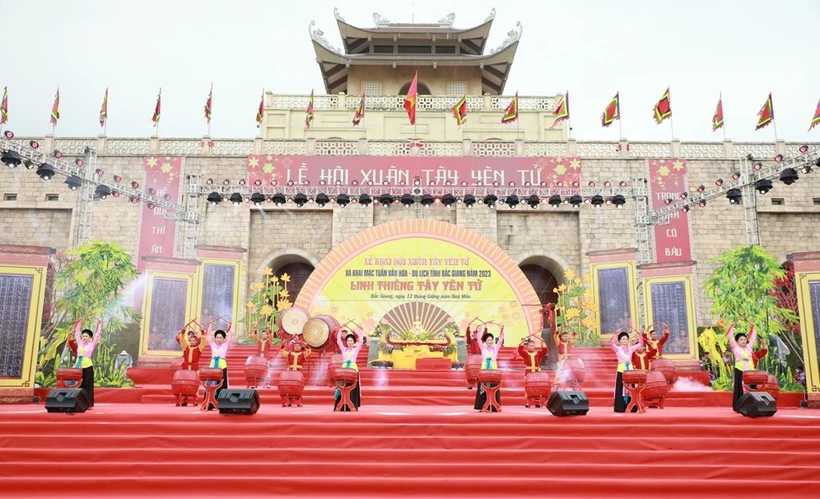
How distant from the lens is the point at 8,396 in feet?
25.1

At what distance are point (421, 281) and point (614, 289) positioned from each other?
14.3ft

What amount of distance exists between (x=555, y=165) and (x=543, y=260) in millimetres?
2761

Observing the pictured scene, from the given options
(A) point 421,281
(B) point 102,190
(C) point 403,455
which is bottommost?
(C) point 403,455

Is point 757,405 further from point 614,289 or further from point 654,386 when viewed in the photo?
point 614,289

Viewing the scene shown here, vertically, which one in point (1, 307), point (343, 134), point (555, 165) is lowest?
point (1, 307)

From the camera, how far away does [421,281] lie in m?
13.9

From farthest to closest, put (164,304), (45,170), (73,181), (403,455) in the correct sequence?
(164,304) < (73,181) < (45,170) < (403,455)

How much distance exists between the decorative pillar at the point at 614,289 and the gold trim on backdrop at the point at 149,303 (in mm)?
8707

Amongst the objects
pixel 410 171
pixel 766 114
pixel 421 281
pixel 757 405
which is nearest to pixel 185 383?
pixel 757 405

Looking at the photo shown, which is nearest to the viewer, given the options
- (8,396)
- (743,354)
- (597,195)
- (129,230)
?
(743,354)

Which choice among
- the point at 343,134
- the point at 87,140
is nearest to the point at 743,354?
the point at 343,134

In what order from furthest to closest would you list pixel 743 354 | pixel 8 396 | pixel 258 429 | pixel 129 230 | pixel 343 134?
pixel 343 134, pixel 129 230, pixel 8 396, pixel 743 354, pixel 258 429

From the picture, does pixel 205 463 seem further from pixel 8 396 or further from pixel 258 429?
pixel 8 396

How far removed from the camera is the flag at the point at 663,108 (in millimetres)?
14198
